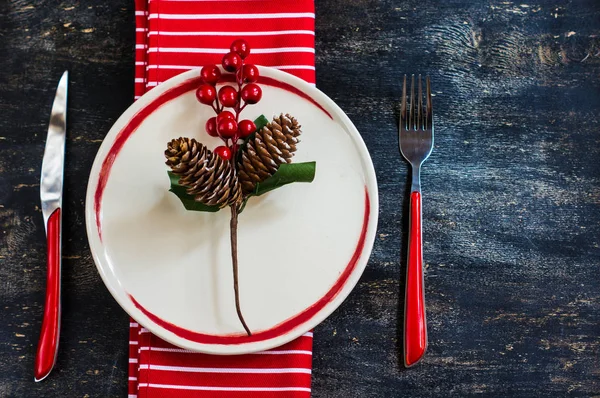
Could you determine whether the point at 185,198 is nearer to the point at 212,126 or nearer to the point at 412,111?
the point at 212,126

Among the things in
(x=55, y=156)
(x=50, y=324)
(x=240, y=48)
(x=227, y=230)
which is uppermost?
(x=240, y=48)

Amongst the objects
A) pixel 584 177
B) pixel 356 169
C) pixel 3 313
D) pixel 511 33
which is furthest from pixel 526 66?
pixel 3 313

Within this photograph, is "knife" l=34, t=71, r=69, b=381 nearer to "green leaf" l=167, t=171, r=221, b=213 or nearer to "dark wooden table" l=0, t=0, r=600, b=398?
"dark wooden table" l=0, t=0, r=600, b=398

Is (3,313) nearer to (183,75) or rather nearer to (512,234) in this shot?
(183,75)

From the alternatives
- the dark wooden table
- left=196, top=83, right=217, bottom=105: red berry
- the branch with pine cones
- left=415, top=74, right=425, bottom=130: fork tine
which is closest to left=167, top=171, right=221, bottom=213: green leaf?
the branch with pine cones

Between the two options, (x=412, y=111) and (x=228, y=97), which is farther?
(x=412, y=111)

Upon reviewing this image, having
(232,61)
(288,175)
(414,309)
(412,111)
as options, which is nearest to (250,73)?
(232,61)

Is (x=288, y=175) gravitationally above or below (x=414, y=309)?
above
